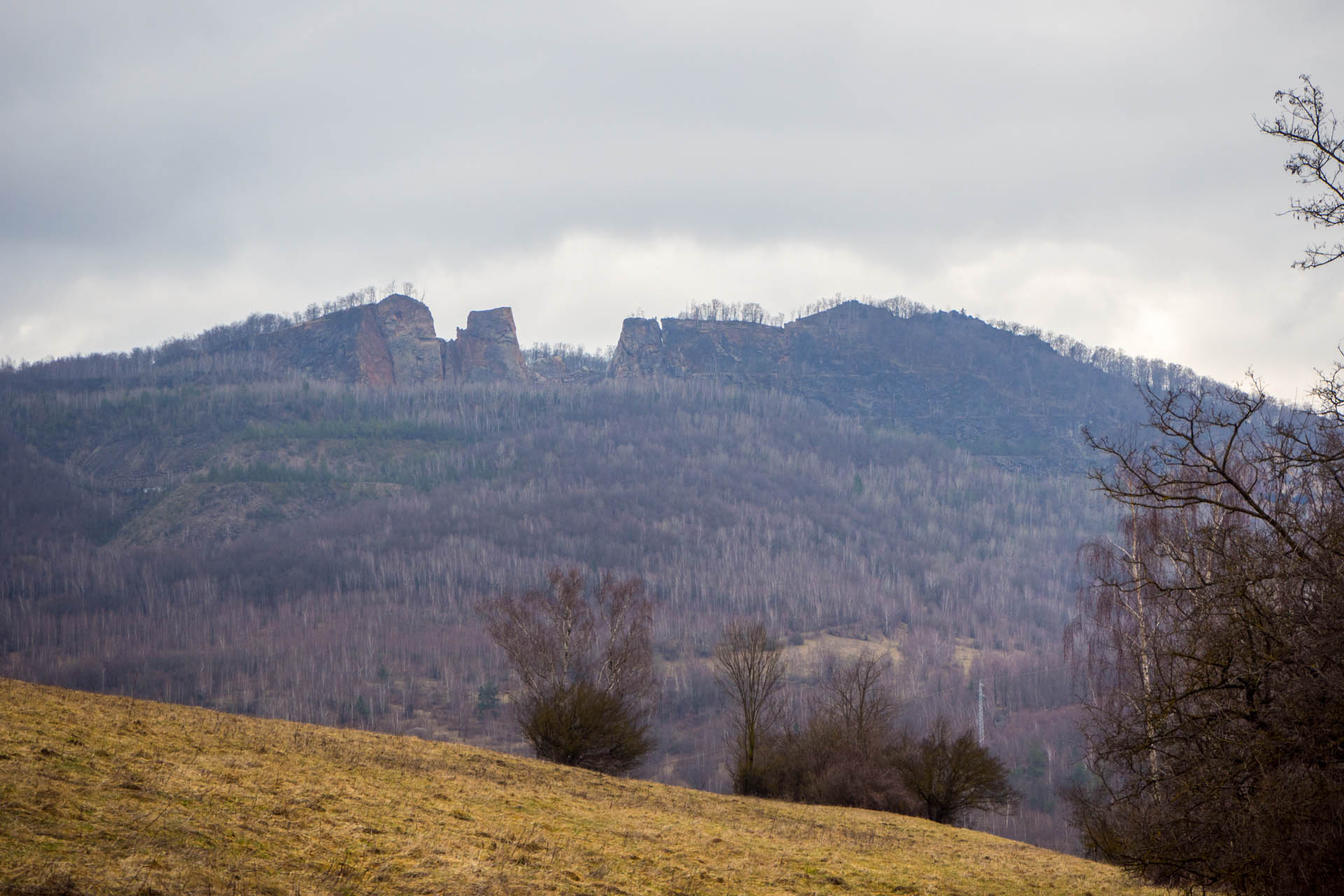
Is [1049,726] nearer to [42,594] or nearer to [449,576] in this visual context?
[449,576]

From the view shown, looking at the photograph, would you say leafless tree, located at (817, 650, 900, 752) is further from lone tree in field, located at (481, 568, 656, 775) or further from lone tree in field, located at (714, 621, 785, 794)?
lone tree in field, located at (481, 568, 656, 775)

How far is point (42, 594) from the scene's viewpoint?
167 m

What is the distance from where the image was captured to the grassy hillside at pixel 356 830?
10.9 m

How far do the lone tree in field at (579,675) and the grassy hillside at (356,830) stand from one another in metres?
10.7

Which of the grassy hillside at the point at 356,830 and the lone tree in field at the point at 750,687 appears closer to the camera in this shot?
the grassy hillside at the point at 356,830

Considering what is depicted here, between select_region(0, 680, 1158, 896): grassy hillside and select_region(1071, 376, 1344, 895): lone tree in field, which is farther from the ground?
select_region(1071, 376, 1344, 895): lone tree in field

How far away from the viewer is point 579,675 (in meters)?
48.2

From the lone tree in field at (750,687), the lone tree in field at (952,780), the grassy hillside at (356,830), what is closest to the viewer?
the grassy hillside at (356,830)

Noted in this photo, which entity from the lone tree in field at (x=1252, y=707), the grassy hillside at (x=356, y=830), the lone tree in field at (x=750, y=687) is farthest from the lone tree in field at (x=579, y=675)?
the lone tree in field at (x=1252, y=707)

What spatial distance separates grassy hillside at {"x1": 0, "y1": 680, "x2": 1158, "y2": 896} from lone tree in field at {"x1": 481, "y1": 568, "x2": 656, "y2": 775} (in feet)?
35.1

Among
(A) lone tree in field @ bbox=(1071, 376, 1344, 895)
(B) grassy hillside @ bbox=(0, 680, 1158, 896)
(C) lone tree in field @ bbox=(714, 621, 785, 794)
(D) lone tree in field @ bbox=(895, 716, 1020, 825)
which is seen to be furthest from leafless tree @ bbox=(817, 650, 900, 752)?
(A) lone tree in field @ bbox=(1071, 376, 1344, 895)

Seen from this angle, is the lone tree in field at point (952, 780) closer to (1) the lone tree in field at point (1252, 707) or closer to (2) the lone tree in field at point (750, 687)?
(2) the lone tree in field at point (750, 687)

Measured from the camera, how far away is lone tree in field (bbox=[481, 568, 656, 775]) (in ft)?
126

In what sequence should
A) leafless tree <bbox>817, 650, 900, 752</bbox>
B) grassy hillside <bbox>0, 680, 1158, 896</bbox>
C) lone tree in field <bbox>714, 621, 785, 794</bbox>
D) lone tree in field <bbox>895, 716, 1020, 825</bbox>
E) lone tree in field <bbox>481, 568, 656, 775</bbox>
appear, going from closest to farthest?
grassy hillside <bbox>0, 680, 1158, 896</bbox> → lone tree in field <bbox>481, 568, 656, 775</bbox> → lone tree in field <bbox>895, 716, 1020, 825</bbox> → lone tree in field <bbox>714, 621, 785, 794</bbox> → leafless tree <bbox>817, 650, 900, 752</bbox>
